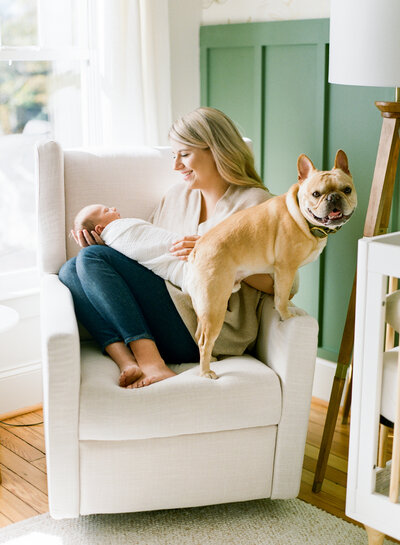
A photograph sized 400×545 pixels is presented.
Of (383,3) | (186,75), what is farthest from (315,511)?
(186,75)

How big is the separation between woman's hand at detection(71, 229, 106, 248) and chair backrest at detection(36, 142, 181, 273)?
0.13 meters

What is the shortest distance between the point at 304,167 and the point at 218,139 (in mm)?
443

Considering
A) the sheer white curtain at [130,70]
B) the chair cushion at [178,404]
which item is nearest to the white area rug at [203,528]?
Result: the chair cushion at [178,404]

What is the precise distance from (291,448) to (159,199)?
1.03 metres

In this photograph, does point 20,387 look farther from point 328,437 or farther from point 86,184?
point 328,437

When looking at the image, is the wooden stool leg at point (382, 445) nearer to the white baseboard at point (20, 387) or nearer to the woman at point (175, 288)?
the woman at point (175, 288)

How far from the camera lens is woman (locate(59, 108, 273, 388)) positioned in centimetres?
215

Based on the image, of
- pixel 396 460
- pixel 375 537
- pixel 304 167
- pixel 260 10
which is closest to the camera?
pixel 396 460

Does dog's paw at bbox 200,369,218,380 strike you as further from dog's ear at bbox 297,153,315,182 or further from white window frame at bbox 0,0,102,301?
white window frame at bbox 0,0,102,301

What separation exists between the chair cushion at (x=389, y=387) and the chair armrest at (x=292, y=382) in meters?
0.32

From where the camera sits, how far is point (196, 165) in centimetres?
228

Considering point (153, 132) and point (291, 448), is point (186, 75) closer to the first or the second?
point (153, 132)

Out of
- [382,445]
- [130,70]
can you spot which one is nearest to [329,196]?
[382,445]

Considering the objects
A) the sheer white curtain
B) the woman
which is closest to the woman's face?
the woman
